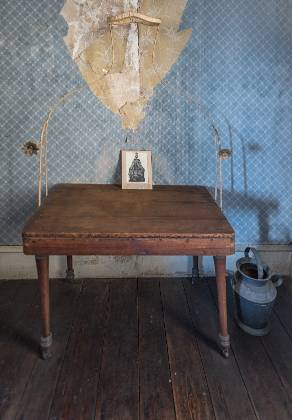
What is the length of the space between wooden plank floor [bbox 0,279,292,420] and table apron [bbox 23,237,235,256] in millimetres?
564

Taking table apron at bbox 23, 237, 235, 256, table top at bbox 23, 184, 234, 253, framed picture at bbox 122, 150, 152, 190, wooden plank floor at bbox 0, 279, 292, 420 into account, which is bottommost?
wooden plank floor at bbox 0, 279, 292, 420

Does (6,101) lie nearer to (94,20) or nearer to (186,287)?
(94,20)

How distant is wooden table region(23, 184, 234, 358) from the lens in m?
1.62

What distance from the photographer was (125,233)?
1.62 meters

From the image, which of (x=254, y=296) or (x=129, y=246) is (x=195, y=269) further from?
(x=129, y=246)

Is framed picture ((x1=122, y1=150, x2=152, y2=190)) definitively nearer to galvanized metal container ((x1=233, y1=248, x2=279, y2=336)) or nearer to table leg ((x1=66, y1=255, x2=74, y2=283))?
table leg ((x1=66, y1=255, x2=74, y2=283))

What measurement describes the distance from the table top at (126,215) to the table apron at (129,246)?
0.6 inches

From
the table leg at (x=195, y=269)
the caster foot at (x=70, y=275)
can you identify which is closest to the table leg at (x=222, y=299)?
the table leg at (x=195, y=269)

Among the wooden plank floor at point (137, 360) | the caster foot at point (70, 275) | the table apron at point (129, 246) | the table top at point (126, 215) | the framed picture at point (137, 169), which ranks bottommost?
the wooden plank floor at point (137, 360)

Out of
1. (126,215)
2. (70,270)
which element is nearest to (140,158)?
(126,215)

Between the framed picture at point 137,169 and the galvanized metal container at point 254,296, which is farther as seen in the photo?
the framed picture at point 137,169

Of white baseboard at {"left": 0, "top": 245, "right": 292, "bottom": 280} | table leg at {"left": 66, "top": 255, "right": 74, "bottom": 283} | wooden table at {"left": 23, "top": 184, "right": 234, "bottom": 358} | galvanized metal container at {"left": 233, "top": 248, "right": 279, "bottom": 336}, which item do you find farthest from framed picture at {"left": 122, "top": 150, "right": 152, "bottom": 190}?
galvanized metal container at {"left": 233, "top": 248, "right": 279, "bottom": 336}

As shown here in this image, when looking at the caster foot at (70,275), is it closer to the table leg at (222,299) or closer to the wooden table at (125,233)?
the wooden table at (125,233)

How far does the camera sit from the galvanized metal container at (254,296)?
1887mm
